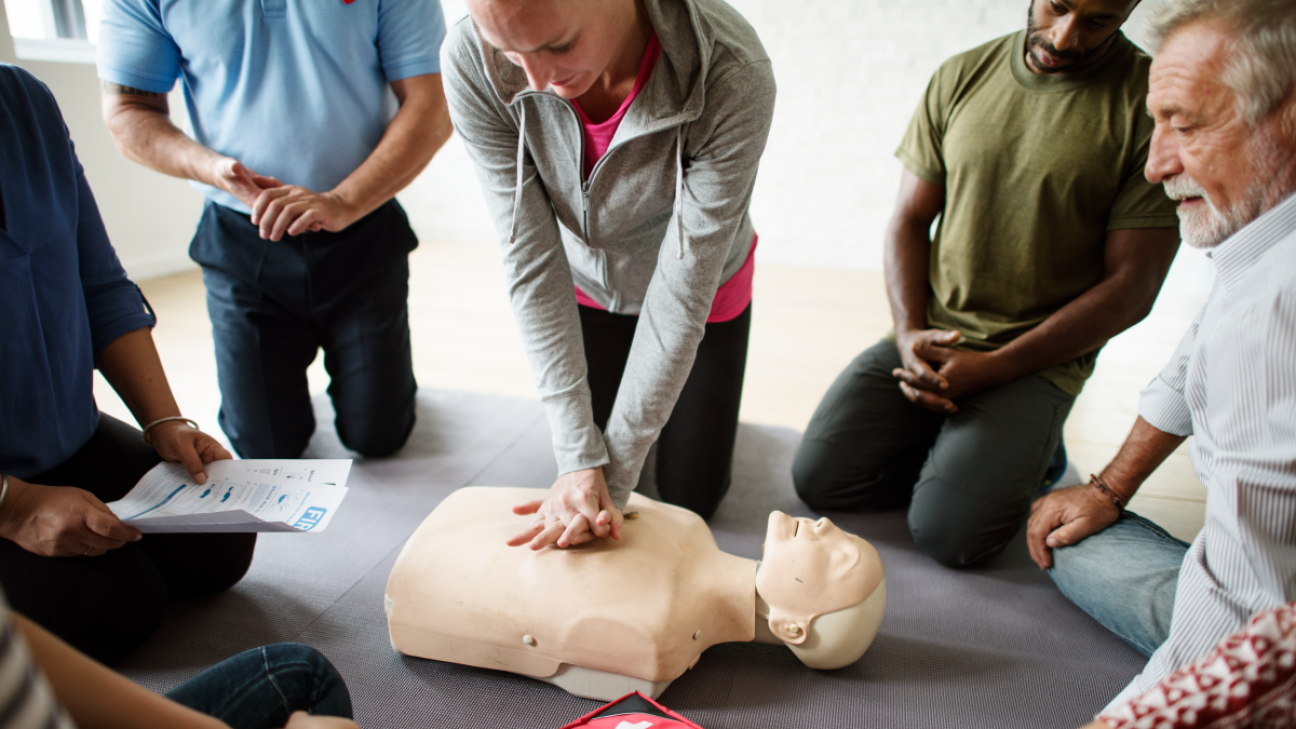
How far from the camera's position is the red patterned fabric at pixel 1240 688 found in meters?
0.58

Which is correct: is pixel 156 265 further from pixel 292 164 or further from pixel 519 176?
pixel 519 176

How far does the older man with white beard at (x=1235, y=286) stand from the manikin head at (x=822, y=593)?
1.20 feet

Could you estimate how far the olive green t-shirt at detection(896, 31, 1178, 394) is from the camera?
1.52 meters

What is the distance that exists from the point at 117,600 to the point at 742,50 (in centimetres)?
134

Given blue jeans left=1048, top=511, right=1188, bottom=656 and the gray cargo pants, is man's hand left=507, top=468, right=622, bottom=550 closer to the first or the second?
the gray cargo pants

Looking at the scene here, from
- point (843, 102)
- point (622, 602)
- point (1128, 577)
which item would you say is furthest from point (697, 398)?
point (843, 102)

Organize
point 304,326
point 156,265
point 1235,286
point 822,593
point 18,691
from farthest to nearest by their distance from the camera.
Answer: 1. point 156,265
2. point 304,326
3. point 822,593
4. point 1235,286
5. point 18,691

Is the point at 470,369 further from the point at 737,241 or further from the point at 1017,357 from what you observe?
the point at 1017,357

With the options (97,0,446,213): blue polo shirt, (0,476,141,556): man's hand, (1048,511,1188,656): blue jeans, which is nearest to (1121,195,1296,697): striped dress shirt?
(1048,511,1188,656): blue jeans

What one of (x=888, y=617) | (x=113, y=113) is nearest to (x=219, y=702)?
(x=888, y=617)

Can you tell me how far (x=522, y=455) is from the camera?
206cm

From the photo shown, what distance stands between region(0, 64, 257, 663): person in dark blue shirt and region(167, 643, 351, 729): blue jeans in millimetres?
378

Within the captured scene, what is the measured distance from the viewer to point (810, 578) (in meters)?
1.18

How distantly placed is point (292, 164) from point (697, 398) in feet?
3.69
